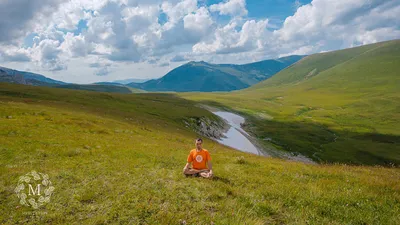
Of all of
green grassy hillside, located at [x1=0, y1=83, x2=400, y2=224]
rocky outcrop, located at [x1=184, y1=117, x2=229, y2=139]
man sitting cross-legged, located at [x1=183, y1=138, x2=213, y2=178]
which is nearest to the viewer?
green grassy hillside, located at [x1=0, y1=83, x2=400, y2=224]

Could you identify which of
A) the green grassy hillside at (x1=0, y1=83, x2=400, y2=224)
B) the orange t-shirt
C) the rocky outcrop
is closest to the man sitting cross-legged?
the orange t-shirt

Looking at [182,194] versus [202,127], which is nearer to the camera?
[182,194]

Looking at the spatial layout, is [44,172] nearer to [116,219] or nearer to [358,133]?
[116,219]

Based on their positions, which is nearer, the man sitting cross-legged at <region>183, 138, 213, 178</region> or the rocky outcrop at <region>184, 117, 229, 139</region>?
the man sitting cross-legged at <region>183, 138, 213, 178</region>

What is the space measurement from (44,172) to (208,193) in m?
10.0

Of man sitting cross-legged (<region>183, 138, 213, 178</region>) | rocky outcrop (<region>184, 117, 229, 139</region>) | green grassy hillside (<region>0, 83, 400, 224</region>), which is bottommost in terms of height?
rocky outcrop (<region>184, 117, 229, 139</region>)

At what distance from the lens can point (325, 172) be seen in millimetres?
16125

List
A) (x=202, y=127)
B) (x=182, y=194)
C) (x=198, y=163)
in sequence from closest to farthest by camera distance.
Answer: (x=182, y=194)
(x=198, y=163)
(x=202, y=127)

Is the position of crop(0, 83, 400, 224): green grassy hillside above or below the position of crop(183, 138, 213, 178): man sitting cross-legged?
below

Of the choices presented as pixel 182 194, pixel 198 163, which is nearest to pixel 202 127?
pixel 198 163

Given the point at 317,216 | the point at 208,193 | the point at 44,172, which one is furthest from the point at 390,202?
the point at 44,172

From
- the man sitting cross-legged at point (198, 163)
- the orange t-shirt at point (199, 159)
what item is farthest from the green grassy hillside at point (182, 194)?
the orange t-shirt at point (199, 159)

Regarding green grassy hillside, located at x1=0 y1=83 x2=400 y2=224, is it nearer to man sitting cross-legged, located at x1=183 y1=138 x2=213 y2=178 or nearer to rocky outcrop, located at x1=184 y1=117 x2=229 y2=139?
man sitting cross-legged, located at x1=183 y1=138 x2=213 y2=178

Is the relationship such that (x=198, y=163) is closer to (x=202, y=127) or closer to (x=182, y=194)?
(x=182, y=194)
